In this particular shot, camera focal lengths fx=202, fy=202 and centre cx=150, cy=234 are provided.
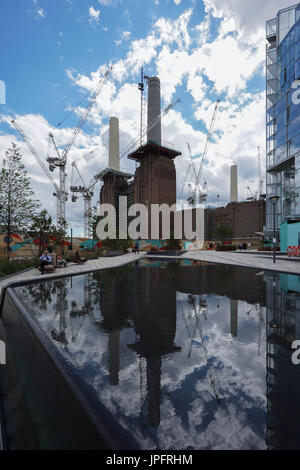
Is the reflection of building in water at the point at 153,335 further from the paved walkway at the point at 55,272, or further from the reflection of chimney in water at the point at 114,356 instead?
the paved walkway at the point at 55,272

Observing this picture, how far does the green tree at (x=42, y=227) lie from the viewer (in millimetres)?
18203

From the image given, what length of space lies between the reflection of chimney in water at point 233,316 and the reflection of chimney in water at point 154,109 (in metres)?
76.3

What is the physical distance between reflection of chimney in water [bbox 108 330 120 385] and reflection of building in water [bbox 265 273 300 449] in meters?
2.00

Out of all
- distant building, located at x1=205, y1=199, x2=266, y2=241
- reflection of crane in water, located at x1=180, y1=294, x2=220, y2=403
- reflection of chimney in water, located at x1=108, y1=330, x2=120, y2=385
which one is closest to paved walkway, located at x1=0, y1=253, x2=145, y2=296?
reflection of chimney in water, located at x1=108, y1=330, x2=120, y2=385

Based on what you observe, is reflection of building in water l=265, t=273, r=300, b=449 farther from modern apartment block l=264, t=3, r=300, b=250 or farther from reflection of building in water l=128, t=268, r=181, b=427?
modern apartment block l=264, t=3, r=300, b=250

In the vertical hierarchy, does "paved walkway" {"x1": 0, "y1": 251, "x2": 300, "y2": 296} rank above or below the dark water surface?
below

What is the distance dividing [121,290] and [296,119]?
152ft

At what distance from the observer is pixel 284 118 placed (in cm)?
4128

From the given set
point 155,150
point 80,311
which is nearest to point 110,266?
point 80,311

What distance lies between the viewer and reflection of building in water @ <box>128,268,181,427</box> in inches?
101

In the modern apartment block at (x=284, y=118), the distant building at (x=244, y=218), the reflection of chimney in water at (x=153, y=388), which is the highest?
the modern apartment block at (x=284, y=118)

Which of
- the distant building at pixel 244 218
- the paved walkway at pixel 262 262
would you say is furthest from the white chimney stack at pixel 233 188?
the paved walkway at pixel 262 262

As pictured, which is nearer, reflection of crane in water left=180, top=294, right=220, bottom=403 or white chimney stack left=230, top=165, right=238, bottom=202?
reflection of crane in water left=180, top=294, right=220, bottom=403

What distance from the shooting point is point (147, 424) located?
7.14 ft
